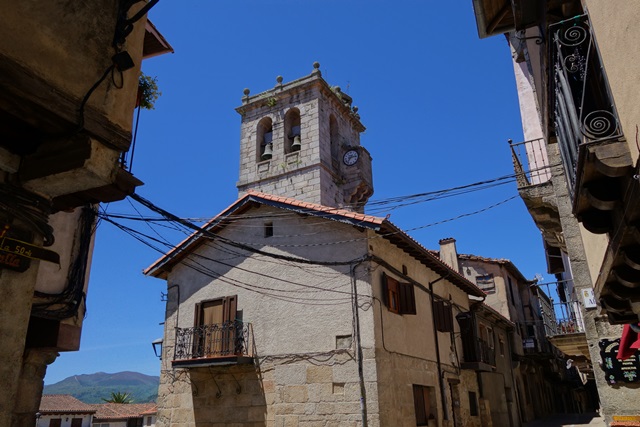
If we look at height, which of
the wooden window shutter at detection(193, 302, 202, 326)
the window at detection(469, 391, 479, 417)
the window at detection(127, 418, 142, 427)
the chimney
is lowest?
the window at detection(127, 418, 142, 427)

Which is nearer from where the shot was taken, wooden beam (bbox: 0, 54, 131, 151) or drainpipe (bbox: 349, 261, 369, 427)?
wooden beam (bbox: 0, 54, 131, 151)

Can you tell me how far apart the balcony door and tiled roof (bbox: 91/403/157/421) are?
39.7 metres

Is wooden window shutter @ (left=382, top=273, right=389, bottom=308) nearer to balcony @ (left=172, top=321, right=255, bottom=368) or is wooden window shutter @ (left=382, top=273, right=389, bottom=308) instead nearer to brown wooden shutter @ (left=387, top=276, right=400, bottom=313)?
brown wooden shutter @ (left=387, top=276, right=400, bottom=313)

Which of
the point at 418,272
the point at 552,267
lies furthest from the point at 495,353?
the point at 418,272

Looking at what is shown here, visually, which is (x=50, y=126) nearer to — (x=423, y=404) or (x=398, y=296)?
(x=398, y=296)

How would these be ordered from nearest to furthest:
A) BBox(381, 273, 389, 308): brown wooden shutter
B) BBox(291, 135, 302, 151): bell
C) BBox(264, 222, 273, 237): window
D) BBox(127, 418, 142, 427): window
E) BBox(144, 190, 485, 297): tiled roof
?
1. BBox(144, 190, 485, 297): tiled roof
2. BBox(381, 273, 389, 308): brown wooden shutter
3. BBox(264, 222, 273, 237): window
4. BBox(291, 135, 302, 151): bell
5. BBox(127, 418, 142, 427): window

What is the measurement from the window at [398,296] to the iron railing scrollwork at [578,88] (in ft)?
30.5

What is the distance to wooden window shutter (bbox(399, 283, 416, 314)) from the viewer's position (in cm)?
1441

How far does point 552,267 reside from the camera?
21.3 m

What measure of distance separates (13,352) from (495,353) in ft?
75.2

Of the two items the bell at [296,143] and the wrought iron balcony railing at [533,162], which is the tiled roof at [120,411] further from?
the wrought iron balcony railing at [533,162]

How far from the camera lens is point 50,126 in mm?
4020

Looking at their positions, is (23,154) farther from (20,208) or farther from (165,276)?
(165,276)

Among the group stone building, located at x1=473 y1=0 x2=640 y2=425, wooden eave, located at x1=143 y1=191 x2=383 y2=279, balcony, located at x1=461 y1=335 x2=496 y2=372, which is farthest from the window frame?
stone building, located at x1=473 y1=0 x2=640 y2=425
